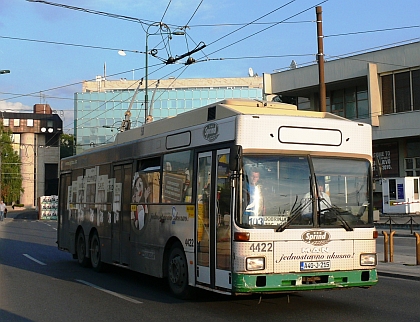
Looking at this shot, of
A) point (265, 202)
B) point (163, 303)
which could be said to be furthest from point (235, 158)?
point (163, 303)

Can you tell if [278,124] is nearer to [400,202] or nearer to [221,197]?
[221,197]

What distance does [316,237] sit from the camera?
372 inches

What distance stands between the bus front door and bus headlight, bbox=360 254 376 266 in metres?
2.11

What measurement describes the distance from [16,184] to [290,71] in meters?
62.1

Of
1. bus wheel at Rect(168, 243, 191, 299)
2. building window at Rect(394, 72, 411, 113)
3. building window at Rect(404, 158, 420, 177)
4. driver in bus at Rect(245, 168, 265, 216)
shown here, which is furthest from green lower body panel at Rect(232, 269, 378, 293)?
building window at Rect(404, 158, 420, 177)

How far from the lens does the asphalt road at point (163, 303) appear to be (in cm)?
949

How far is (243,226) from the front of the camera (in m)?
9.20

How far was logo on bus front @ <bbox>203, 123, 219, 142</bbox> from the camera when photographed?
10.1m

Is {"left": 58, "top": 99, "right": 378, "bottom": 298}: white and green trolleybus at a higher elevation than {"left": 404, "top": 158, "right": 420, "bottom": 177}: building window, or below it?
below

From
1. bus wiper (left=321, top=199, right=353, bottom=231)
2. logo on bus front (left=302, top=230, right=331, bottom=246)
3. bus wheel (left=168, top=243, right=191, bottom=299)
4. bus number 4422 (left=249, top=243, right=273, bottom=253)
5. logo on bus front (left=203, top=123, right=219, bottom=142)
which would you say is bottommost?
bus wheel (left=168, top=243, right=191, bottom=299)

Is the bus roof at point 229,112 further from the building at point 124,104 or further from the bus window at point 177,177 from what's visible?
the building at point 124,104

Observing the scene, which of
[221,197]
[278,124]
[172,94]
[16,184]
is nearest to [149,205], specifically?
[221,197]

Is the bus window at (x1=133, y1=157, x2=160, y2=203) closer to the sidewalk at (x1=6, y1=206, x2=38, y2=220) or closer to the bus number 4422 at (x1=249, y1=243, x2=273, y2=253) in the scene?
the bus number 4422 at (x1=249, y1=243, x2=273, y2=253)

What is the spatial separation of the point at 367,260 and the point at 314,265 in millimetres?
983
